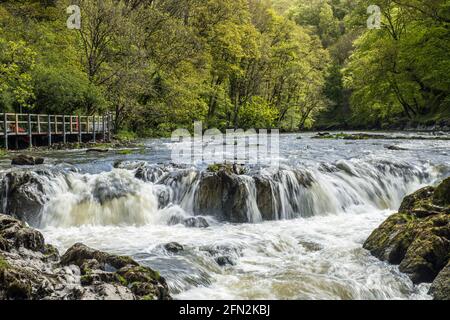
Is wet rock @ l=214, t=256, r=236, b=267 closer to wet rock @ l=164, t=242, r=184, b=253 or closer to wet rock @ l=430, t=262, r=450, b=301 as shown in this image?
wet rock @ l=164, t=242, r=184, b=253

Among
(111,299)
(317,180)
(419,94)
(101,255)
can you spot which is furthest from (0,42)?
(419,94)

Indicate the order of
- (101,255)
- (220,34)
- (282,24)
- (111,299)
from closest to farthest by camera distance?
(111,299), (101,255), (220,34), (282,24)

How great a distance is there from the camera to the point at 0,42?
57.3ft

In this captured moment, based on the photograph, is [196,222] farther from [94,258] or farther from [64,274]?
[64,274]

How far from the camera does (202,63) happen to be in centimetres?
3553

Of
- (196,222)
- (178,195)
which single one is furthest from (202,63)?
(196,222)

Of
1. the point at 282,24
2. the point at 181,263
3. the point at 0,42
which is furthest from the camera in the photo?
the point at 282,24

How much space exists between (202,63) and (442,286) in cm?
3181

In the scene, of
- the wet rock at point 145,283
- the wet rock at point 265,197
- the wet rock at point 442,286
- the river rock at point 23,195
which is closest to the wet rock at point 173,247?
the wet rock at point 145,283

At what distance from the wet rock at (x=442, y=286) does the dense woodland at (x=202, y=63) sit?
1649 centimetres

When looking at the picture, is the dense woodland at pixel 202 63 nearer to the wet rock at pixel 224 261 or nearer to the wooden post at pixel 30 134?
the wooden post at pixel 30 134

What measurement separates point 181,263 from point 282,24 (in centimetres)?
4259

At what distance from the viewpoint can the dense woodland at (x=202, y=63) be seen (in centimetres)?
2506
